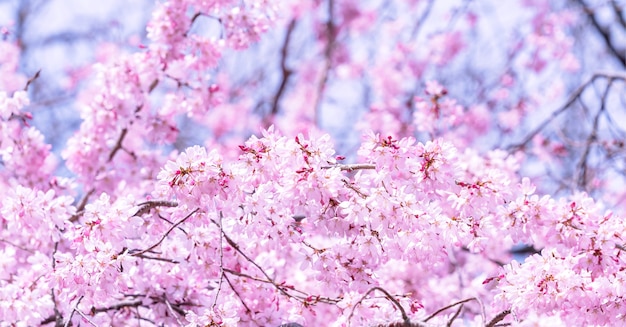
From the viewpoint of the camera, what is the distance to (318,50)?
37.0 ft

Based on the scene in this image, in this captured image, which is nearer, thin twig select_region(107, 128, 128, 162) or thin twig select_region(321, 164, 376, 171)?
thin twig select_region(321, 164, 376, 171)

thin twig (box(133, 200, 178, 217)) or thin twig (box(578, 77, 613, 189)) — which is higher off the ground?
thin twig (box(578, 77, 613, 189))

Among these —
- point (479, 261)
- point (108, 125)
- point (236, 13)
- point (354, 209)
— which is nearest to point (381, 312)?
point (354, 209)

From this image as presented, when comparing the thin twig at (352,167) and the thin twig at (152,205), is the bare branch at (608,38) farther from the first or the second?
the thin twig at (152,205)

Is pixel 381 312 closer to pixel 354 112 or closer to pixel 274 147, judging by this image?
pixel 274 147

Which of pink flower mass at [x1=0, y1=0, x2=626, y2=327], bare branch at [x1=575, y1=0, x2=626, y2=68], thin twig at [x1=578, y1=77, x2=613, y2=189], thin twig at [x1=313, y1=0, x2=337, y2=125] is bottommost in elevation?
pink flower mass at [x1=0, y1=0, x2=626, y2=327]

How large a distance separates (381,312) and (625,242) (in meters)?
1.04

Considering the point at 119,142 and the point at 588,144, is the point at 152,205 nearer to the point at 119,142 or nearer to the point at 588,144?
the point at 119,142

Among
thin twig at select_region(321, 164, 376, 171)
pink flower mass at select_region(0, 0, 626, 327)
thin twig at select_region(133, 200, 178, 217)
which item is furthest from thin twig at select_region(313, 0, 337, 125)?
thin twig at select_region(321, 164, 376, 171)

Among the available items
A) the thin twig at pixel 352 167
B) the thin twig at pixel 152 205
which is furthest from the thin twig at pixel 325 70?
the thin twig at pixel 352 167

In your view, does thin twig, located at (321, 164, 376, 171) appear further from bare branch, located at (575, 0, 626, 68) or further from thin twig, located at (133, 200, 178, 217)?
bare branch, located at (575, 0, 626, 68)

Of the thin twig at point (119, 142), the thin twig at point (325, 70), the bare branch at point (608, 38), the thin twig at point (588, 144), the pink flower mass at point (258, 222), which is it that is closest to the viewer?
the pink flower mass at point (258, 222)

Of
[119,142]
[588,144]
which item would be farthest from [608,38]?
[119,142]

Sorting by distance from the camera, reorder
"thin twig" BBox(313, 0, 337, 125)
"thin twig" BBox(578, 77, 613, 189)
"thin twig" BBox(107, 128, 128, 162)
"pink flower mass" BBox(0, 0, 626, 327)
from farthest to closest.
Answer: "thin twig" BBox(313, 0, 337, 125) < "thin twig" BBox(578, 77, 613, 189) < "thin twig" BBox(107, 128, 128, 162) < "pink flower mass" BBox(0, 0, 626, 327)
